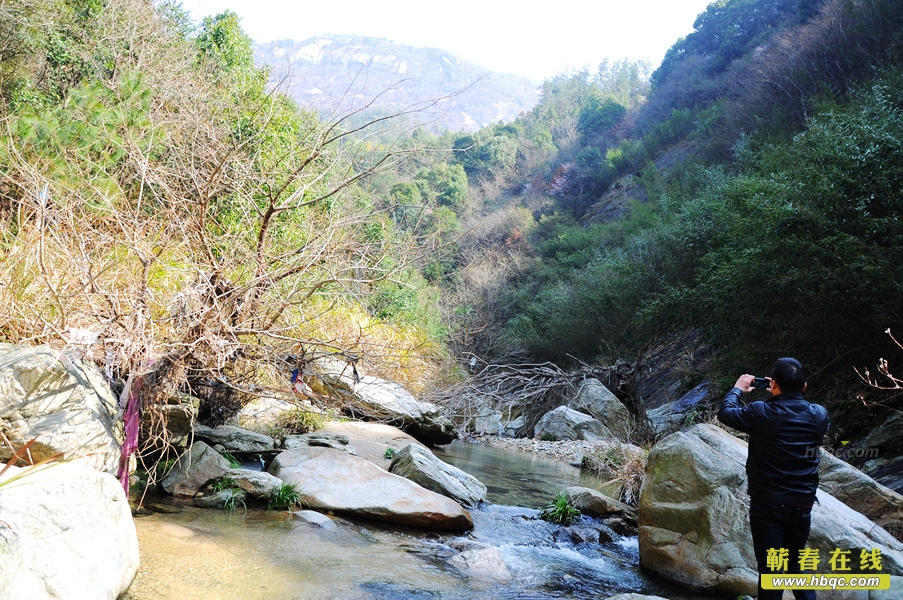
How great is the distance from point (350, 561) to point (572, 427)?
10.2 metres

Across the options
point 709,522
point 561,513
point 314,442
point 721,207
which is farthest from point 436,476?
point 721,207

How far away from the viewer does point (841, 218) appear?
870 cm

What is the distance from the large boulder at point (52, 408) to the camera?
157 inches

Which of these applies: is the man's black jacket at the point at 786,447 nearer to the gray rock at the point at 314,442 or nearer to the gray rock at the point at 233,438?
the gray rock at the point at 314,442

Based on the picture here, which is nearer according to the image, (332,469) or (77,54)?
(332,469)

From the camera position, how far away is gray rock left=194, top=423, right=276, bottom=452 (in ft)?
20.6

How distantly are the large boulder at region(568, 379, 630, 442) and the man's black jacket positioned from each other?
1041cm

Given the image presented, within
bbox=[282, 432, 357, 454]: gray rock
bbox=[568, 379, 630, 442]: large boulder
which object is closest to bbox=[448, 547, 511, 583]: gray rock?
bbox=[282, 432, 357, 454]: gray rock

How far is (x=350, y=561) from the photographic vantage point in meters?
4.27

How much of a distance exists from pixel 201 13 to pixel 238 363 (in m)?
11.3

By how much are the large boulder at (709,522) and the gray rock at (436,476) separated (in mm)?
2158

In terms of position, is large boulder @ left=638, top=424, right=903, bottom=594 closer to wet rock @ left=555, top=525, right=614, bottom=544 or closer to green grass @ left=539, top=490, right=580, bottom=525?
wet rock @ left=555, top=525, right=614, bottom=544

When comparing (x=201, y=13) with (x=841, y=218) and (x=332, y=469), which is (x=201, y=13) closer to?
(x=332, y=469)

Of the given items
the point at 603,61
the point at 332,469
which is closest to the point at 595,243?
Answer: the point at 332,469
